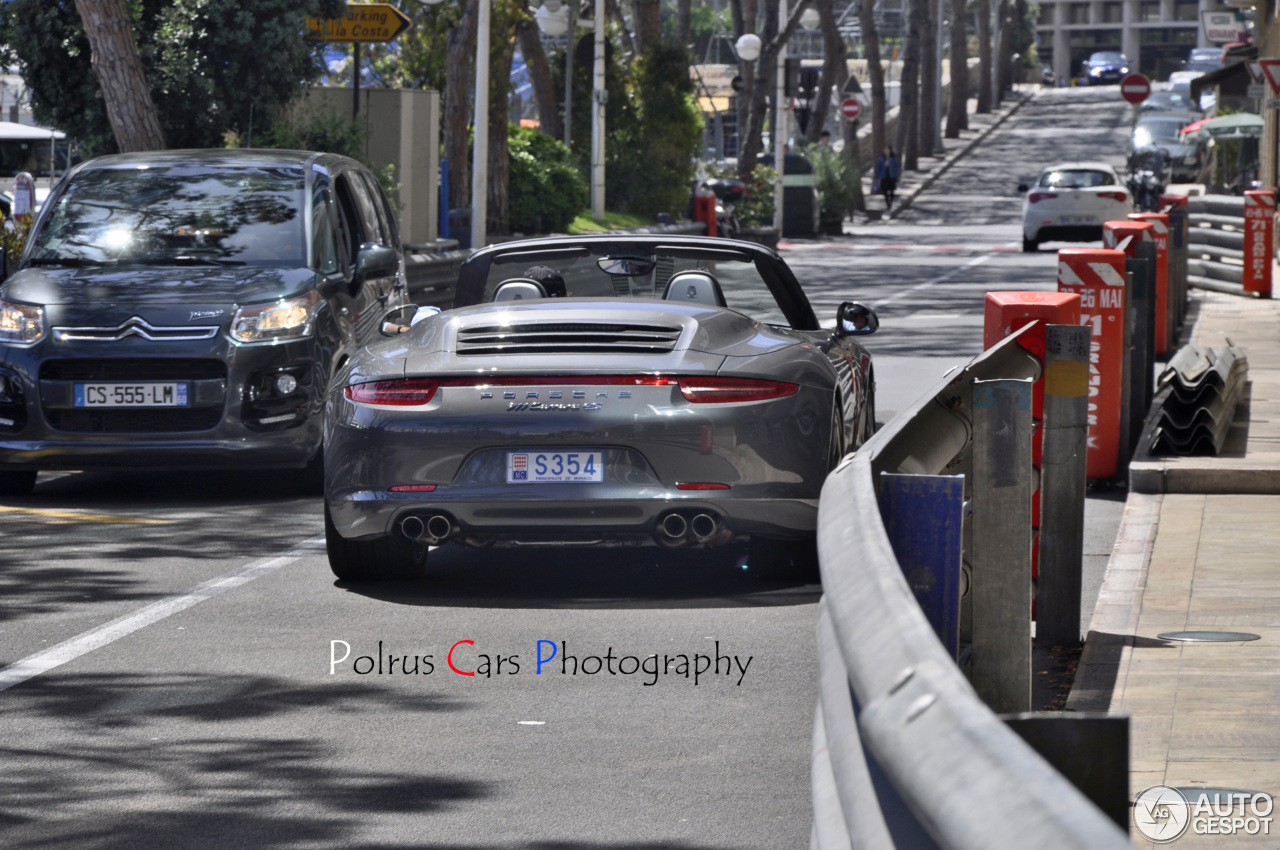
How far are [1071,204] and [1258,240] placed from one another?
1174 cm

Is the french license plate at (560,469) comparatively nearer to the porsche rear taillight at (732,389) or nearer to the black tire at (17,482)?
the porsche rear taillight at (732,389)

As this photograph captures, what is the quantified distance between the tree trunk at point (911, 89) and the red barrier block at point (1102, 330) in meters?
56.4

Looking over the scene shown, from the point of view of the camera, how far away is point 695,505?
7242 mm

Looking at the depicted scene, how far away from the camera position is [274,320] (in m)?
10.1

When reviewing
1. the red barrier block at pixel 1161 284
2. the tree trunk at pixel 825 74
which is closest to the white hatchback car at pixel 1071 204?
the red barrier block at pixel 1161 284

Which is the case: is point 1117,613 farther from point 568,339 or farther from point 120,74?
point 120,74

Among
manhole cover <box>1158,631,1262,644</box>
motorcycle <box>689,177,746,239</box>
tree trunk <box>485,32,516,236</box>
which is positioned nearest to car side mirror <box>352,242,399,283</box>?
manhole cover <box>1158,631,1262,644</box>

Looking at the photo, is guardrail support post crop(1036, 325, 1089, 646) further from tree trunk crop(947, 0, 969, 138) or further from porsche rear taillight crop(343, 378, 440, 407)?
tree trunk crop(947, 0, 969, 138)

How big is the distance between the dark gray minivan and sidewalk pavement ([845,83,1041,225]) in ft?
129

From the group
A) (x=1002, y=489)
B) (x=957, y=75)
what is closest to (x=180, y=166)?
(x=1002, y=489)

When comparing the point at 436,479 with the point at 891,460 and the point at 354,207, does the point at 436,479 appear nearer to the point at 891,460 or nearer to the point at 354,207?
the point at 891,460

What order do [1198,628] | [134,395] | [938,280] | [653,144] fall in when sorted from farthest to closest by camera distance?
[653,144] → [938,280] → [134,395] → [1198,628]

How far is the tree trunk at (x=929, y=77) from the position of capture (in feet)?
234

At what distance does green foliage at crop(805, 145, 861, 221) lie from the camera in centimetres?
4822
